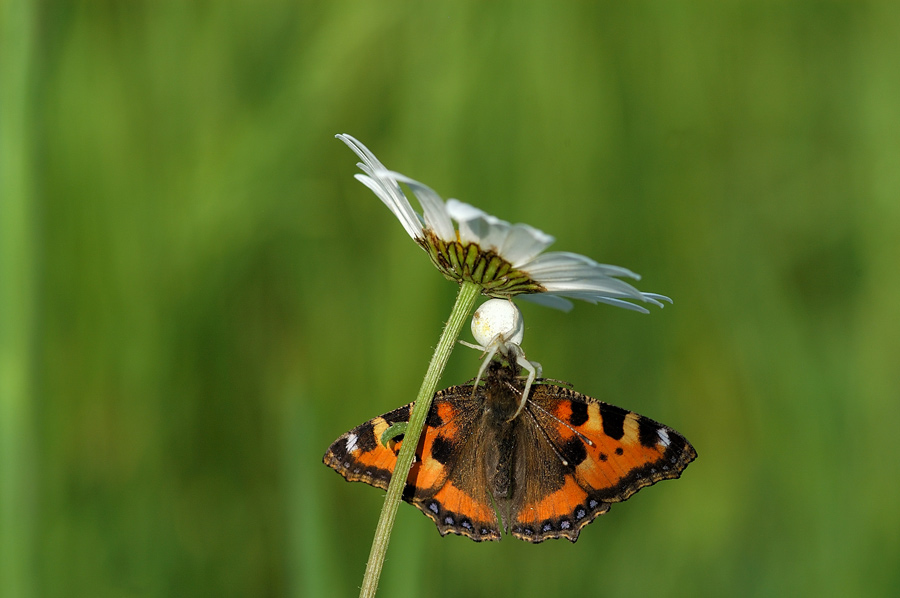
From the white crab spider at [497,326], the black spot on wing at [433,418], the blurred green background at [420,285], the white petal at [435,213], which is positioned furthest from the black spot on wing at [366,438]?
the blurred green background at [420,285]

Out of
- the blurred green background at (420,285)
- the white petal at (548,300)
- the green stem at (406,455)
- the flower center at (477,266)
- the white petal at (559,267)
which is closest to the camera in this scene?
the green stem at (406,455)

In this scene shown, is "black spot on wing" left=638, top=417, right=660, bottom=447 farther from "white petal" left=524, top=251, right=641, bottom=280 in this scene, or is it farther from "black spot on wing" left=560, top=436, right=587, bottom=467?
"white petal" left=524, top=251, right=641, bottom=280

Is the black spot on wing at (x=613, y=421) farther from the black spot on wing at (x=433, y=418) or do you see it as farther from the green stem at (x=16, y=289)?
the green stem at (x=16, y=289)

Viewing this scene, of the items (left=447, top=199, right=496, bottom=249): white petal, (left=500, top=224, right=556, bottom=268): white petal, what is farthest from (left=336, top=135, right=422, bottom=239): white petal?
(left=500, top=224, right=556, bottom=268): white petal

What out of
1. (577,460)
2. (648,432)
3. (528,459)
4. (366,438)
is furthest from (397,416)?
(648,432)

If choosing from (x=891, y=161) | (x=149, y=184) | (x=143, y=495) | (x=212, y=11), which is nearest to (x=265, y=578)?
(x=143, y=495)
